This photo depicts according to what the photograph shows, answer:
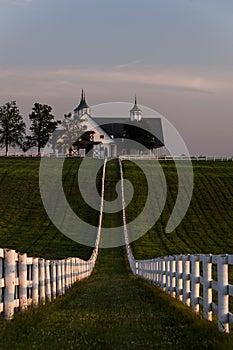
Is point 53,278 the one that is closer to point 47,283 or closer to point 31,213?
point 47,283

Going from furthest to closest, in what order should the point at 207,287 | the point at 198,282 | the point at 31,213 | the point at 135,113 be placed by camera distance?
1. the point at 135,113
2. the point at 31,213
3. the point at 198,282
4. the point at 207,287

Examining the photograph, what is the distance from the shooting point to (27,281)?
43.2ft

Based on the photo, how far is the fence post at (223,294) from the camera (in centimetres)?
1030

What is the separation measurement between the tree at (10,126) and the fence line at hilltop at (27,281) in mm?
122934

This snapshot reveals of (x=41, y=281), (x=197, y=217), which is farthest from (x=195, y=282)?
(x=197, y=217)

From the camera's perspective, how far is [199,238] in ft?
169

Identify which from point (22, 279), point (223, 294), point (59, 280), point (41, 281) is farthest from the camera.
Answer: point (59, 280)

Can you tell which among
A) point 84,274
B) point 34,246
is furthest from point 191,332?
point 34,246

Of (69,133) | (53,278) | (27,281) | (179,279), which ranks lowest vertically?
(53,278)

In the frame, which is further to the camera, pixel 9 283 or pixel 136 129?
pixel 136 129

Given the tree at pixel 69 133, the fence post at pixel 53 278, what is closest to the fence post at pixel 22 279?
the fence post at pixel 53 278

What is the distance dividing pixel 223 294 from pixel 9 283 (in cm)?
341

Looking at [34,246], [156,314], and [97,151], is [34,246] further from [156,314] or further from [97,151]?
[97,151]

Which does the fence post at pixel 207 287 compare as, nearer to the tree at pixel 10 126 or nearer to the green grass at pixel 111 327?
the green grass at pixel 111 327
